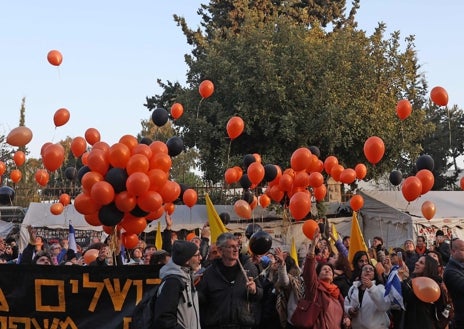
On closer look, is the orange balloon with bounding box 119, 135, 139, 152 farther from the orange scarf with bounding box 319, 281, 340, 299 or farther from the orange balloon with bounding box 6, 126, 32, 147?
the orange scarf with bounding box 319, 281, 340, 299

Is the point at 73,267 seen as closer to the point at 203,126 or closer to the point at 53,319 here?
the point at 53,319

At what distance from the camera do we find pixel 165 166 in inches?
378

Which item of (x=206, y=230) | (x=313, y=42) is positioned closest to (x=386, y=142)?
(x=313, y=42)

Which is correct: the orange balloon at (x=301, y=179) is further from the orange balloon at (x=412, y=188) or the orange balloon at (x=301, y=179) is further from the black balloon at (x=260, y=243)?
the black balloon at (x=260, y=243)

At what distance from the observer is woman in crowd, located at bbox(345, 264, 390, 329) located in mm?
6945

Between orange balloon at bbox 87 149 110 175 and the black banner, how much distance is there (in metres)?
2.15

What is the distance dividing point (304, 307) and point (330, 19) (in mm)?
29178

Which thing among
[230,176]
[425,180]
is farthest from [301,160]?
[230,176]

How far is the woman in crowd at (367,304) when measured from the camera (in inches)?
273

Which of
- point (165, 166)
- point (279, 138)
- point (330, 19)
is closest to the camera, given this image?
point (165, 166)

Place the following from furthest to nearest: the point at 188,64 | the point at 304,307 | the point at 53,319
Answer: the point at 188,64, the point at 53,319, the point at 304,307

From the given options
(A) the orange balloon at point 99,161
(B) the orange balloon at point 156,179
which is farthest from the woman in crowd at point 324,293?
(A) the orange balloon at point 99,161

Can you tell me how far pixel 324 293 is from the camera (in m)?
6.66

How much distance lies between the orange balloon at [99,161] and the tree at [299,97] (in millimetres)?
14079
